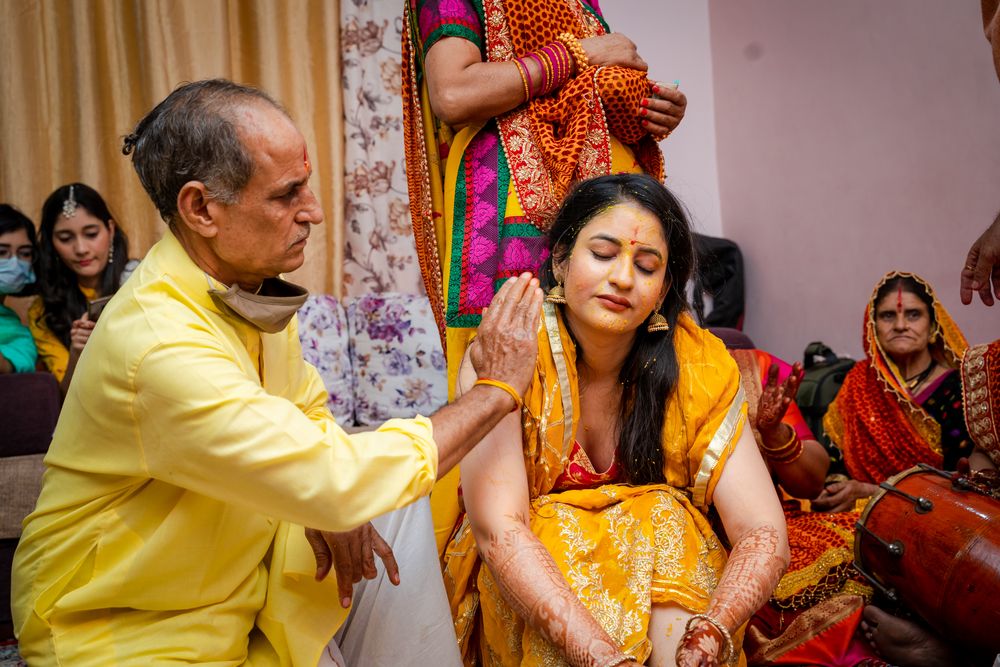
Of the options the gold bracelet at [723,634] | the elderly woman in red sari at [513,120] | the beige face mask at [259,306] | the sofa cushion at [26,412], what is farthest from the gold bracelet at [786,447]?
the sofa cushion at [26,412]

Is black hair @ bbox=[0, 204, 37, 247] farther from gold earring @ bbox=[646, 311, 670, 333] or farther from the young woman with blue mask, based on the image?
gold earring @ bbox=[646, 311, 670, 333]

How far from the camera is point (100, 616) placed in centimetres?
160

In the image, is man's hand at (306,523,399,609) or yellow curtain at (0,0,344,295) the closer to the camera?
man's hand at (306,523,399,609)

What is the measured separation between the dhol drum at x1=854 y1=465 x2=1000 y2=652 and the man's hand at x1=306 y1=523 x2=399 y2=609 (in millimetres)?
1591

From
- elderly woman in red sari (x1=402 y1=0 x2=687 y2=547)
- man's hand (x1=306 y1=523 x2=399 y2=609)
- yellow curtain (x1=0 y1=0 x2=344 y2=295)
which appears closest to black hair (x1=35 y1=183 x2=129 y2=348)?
yellow curtain (x1=0 y1=0 x2=344 y2=295)

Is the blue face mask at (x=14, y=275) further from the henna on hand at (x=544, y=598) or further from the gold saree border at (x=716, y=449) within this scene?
the gold saree border at (x=716, y=449)

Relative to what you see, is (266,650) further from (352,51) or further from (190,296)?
(352,51)

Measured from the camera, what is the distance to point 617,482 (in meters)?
2.21

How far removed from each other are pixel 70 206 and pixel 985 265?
3.56 m

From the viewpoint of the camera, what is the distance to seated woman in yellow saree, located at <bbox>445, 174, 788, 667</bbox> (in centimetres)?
182

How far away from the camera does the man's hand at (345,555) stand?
1.73 metres

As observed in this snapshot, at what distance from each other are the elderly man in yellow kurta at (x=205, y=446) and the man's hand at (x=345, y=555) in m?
0.01

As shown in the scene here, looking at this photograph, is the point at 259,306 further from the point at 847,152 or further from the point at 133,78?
the point at 847,152

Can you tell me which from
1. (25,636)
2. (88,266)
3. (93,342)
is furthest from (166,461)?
(88,266)
